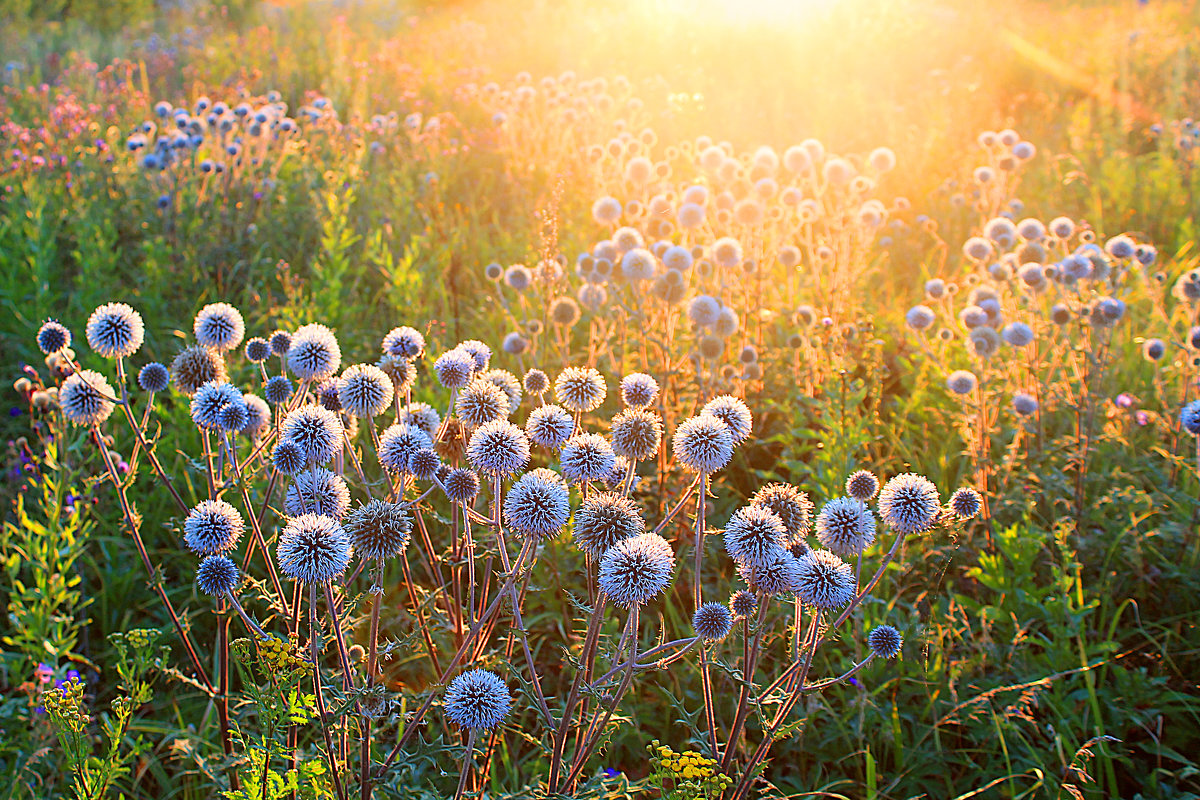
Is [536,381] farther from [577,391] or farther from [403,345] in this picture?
[403,345]

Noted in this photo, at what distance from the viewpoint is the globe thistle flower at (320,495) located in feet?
6.52

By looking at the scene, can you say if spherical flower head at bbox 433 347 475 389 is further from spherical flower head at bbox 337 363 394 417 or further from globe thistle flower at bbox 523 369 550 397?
globe thistle flower at bbox 523 369 550 397

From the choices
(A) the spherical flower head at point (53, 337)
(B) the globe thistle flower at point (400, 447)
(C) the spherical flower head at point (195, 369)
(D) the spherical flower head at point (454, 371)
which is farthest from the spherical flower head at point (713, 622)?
(A) the spherical flower head at point (53, 337)

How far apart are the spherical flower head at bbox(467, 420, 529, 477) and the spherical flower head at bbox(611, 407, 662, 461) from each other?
0.27m

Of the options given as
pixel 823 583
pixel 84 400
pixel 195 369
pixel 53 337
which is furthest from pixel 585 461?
pixel 53 337

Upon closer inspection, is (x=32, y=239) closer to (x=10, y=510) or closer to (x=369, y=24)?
(x=10, y=510)

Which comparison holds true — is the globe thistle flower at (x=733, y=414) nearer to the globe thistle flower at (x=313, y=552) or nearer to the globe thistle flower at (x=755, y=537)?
the globe thistle flower at (x=755, y=537)

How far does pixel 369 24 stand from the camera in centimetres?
1472

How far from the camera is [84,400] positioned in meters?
2.25

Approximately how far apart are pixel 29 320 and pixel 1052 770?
537 cm

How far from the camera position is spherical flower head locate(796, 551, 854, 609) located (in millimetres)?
1814

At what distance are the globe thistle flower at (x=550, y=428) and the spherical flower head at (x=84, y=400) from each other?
1.27 metres

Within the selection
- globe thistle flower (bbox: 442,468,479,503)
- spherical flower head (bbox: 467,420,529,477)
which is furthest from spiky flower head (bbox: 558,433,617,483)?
globe thistle flower (bbox: 442,468,479,503)

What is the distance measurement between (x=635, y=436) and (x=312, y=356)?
3.29ft
